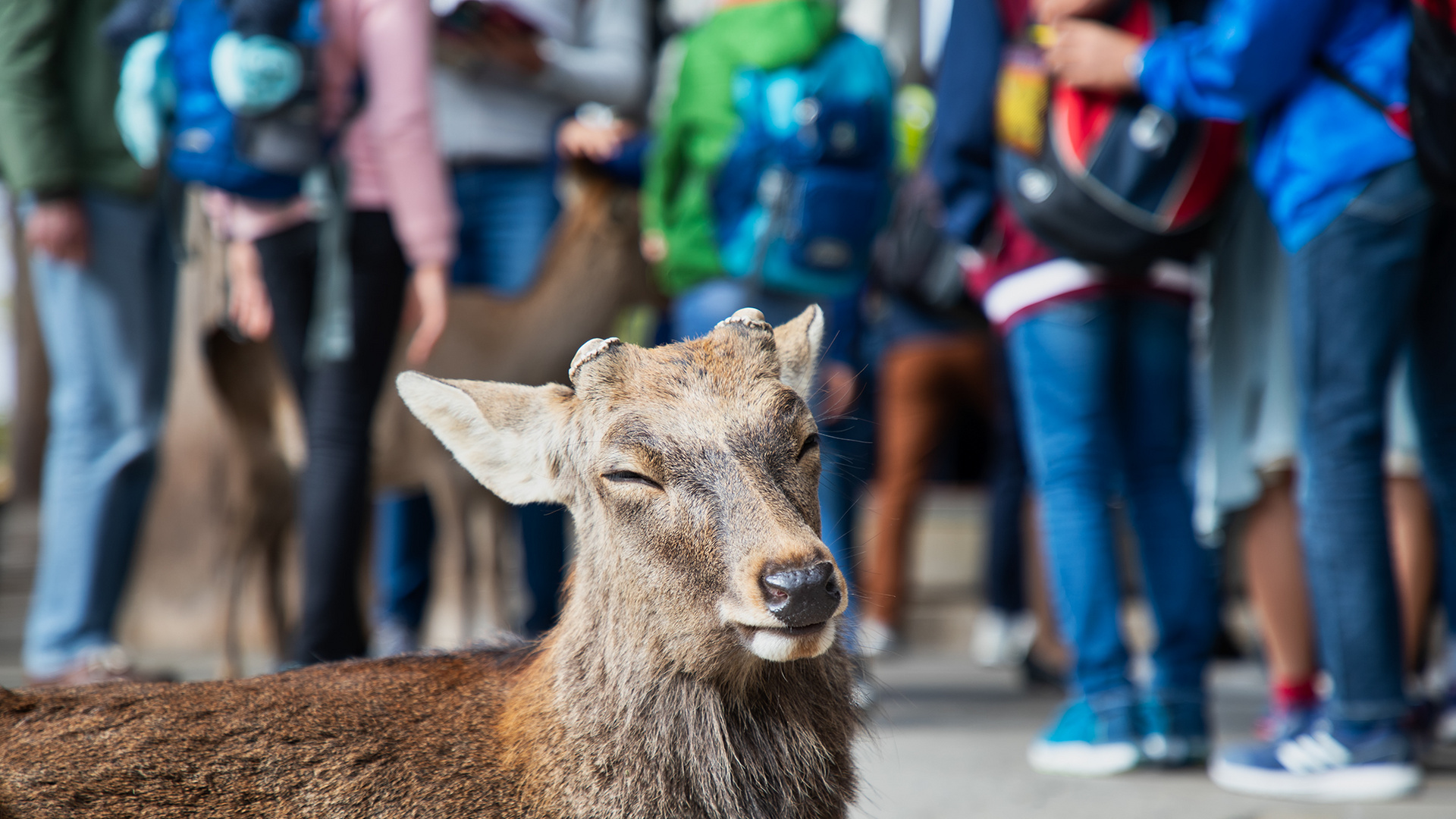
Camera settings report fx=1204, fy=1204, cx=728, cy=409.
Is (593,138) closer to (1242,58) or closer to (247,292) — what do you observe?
(247,292)

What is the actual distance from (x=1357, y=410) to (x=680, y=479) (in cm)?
218

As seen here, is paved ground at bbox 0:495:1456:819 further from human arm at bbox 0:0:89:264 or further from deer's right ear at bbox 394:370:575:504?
human arm at bbox 0:0:89:264

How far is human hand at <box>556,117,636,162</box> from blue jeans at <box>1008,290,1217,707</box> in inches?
100

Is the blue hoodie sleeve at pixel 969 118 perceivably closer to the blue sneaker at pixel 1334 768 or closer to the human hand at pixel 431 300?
the human hand at pixel 431 300

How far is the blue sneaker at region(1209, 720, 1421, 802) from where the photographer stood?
328 cm

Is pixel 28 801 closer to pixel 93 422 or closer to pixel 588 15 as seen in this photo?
pixel 93 422

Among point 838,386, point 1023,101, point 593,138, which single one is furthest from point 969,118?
point 593,138

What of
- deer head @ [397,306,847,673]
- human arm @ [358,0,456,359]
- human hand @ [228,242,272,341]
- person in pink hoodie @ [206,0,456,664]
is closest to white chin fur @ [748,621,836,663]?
deer head @ [397,306,847,673]

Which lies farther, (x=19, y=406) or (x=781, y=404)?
(x=19, y=406)

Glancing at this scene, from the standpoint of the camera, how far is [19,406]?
9469 mm

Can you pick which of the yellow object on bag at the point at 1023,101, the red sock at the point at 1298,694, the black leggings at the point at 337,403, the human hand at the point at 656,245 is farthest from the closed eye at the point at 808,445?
the human hand at the point at 656,245

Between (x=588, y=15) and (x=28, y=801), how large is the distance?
462 cm

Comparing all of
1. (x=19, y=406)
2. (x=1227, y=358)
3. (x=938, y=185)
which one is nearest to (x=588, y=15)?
(x=938, y=185)

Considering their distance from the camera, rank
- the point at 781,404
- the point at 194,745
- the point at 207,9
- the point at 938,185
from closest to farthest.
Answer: the point at 194,745 → the point at 781,404 → the point at 207,9 → the point at 938,185
